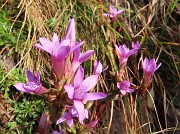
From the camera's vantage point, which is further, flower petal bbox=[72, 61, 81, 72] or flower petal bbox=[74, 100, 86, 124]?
flower petal bbox=[72, 61, 81, 72]

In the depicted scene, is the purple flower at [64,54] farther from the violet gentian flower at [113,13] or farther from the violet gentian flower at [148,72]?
the violet gentian flower at [113,13]

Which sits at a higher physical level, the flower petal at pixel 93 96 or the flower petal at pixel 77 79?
the flower petal at pixel 77 79

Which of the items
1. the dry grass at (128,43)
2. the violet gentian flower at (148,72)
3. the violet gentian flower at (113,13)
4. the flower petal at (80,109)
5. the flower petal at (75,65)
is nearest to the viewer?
the flower petal at (80,109)

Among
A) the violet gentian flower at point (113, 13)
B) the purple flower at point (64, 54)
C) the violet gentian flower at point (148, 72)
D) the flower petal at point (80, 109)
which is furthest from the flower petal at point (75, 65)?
the violet gentian flower at point (113, 13)

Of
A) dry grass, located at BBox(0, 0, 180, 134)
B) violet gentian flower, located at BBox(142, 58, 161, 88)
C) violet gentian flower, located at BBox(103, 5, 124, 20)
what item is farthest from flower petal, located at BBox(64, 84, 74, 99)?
violet gentian flower, located at BBox(103, 5, 124, 20)

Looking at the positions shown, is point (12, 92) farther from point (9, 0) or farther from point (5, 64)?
point (9, 0)

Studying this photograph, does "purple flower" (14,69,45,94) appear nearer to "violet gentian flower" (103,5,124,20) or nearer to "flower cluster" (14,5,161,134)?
"flower cluster" (14,5,161,134)
